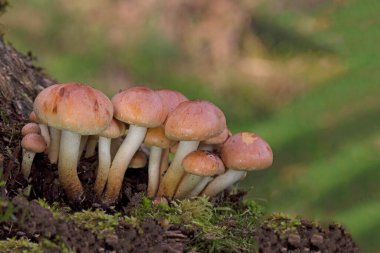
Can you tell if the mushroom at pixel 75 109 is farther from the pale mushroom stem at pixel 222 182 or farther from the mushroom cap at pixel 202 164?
the pale mushroom stem at pixel 222 182

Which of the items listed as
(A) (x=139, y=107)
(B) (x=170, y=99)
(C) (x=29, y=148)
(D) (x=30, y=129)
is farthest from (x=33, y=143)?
(B) (x=170, y=99)

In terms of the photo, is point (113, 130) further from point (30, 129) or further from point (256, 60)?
point (256, 60)

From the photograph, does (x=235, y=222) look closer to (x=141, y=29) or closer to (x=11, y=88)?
(x=11, y=88)

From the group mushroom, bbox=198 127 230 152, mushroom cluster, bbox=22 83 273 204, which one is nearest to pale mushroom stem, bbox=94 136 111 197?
mushroom cluster, bbox=22 83 273 204

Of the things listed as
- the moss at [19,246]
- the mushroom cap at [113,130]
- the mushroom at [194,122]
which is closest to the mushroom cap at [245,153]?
the mushroom at [194,122]

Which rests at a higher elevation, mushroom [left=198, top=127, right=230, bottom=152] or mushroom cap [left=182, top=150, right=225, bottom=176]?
mushroom [left=198, top=127, right=230, bottom=152]

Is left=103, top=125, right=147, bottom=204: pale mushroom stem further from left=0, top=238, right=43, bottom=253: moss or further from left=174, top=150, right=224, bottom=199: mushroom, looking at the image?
left=0, top=238, right=43, bottom=253: moss

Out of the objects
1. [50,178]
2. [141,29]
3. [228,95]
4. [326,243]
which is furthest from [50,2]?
[326,243]
